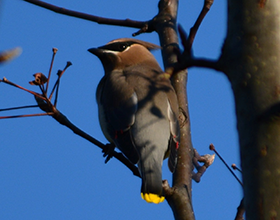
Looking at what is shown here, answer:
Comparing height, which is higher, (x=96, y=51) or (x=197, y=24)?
(x=96, y=51)

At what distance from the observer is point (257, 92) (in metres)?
1.41

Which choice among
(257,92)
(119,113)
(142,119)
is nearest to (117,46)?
(119,113)

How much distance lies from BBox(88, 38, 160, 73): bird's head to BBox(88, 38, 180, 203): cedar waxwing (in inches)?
8.4

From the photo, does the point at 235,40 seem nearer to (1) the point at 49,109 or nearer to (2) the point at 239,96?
(2) the point at 239,96

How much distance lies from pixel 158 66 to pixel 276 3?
10.9ft

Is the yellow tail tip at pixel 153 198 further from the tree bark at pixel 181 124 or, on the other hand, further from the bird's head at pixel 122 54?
the bird's head at pixel 122 54

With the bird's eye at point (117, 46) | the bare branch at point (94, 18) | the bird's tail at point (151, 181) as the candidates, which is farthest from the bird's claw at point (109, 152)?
the bird's eye at point (117, 46)

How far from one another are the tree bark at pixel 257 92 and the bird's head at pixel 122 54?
303cm

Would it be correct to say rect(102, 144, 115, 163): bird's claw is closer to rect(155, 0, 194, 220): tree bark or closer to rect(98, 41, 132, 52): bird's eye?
rect(155, 0, 194, 220): tree bark

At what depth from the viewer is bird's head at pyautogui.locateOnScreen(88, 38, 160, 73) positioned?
4574 millimetres

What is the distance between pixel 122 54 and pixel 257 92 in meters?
3.31

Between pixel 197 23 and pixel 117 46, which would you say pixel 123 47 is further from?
pixel 197 23

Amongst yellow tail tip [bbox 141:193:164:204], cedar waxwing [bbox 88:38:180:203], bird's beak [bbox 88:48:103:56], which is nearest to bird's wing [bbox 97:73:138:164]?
cedar waxwing [bbox 88:38:180:203]

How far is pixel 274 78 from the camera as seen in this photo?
1.41 meters
